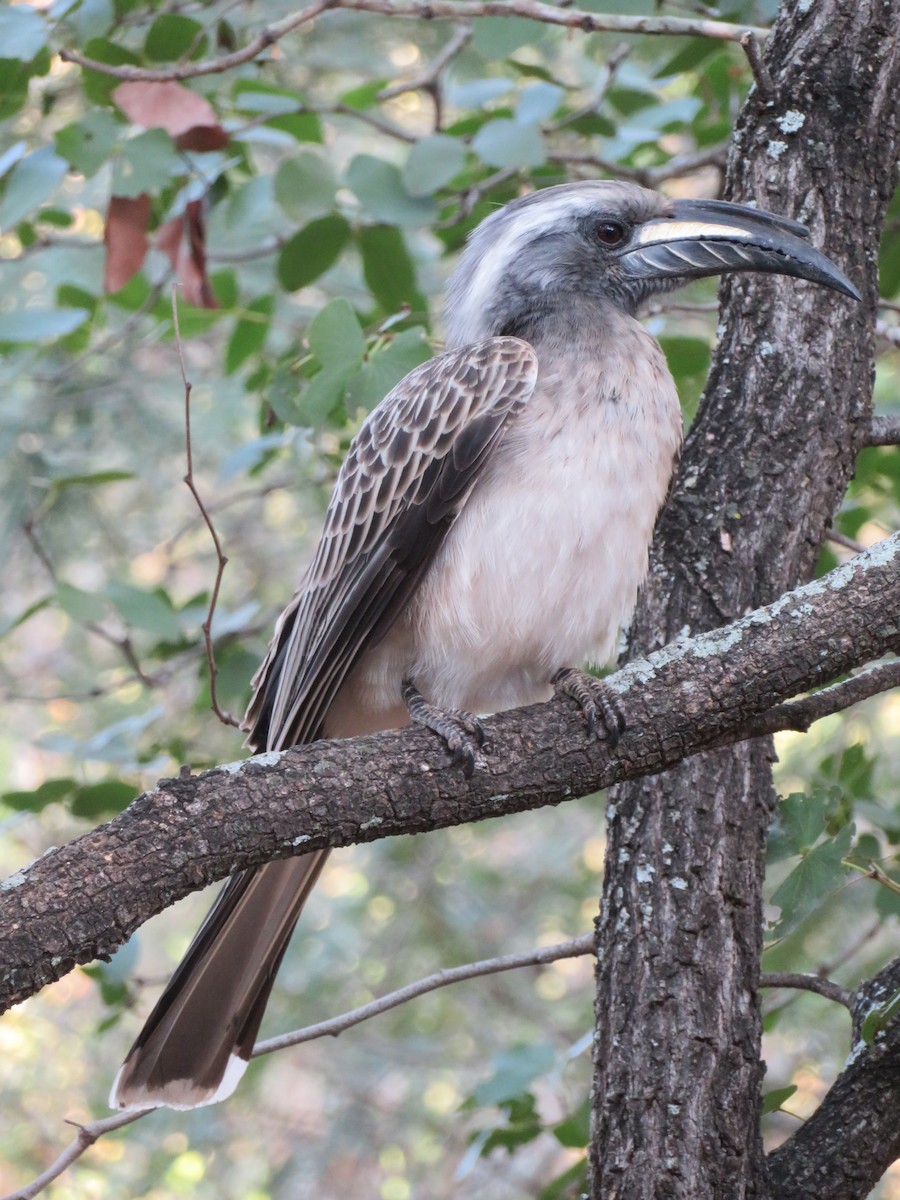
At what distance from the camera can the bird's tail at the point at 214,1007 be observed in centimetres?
293

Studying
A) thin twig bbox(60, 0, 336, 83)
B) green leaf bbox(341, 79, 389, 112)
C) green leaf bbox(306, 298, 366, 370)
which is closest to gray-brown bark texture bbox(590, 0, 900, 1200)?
green leaf bbox(306, 298, 366, 370)

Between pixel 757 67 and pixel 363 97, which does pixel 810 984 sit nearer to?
pixel 757 67

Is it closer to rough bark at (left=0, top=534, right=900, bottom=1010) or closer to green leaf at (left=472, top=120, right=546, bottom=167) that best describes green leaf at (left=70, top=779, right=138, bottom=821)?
rough bark at (left=0, top=534, right=900, bottom=1010)

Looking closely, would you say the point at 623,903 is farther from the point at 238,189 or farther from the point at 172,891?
the point at 238,189

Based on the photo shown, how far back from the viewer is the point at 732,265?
125 inches

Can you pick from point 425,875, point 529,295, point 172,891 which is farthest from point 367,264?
point 425,875

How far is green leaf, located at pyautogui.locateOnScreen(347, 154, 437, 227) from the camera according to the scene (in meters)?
3.75

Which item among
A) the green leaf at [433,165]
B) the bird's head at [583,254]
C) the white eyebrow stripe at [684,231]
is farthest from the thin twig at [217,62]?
the white eyebrow stripe at [684,231]

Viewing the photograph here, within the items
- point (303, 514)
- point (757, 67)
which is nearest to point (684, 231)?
point (757, 67)

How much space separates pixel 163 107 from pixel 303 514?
131 inches

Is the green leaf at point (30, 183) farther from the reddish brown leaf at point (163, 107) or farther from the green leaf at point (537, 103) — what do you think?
the green leaf at point (537, 103)

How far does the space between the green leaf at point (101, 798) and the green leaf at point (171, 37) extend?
1936mm

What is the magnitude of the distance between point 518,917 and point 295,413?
3.88 meters

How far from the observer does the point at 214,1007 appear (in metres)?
3.02
